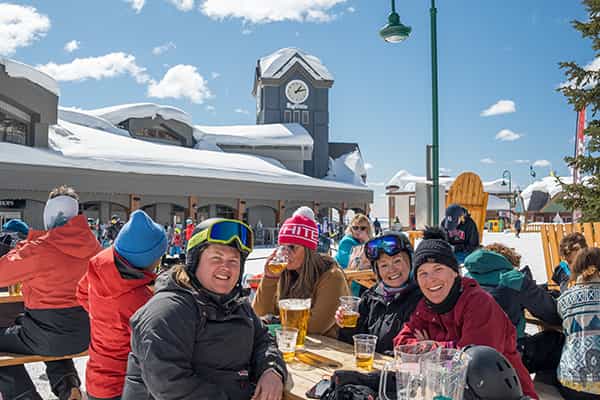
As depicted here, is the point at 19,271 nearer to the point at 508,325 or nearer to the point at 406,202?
the point at 508,325

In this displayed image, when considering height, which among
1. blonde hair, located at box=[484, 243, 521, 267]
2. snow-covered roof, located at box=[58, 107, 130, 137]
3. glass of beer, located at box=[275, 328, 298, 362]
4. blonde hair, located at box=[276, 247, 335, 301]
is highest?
snow-covered roof, located at box=[58, 107, 130, 137]

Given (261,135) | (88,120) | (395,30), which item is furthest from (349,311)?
(261,135)

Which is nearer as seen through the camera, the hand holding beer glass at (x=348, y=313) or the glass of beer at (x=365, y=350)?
the glass of beer at (x=365, y=350)

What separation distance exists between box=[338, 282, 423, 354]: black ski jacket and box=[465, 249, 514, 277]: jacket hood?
85 centimetres

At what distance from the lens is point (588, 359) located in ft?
9.49

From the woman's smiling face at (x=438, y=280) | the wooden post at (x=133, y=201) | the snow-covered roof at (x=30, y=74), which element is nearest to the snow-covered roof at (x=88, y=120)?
the snow-covered roof at (x=30, y=74)

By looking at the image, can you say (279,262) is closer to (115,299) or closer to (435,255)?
(115,299)

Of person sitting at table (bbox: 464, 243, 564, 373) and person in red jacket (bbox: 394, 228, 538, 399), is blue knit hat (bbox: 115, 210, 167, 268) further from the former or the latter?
person sitting at table (bbox: 464, 243, 564, 373)

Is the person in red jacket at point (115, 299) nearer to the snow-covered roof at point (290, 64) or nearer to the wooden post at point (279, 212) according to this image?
the wooden post at point (279, 212)

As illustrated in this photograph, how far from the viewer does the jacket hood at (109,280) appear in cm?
285

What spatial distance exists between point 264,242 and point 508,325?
2701 centimetres

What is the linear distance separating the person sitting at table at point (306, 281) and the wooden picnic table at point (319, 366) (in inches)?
7.4

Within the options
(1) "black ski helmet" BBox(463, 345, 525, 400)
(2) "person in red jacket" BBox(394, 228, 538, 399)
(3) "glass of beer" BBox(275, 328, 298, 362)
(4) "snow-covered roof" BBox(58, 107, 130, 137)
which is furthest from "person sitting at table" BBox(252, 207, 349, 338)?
(4) "snow-covered roof" BBox(58, 107, 130, 137)

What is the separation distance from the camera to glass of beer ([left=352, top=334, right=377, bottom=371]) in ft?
7.71
